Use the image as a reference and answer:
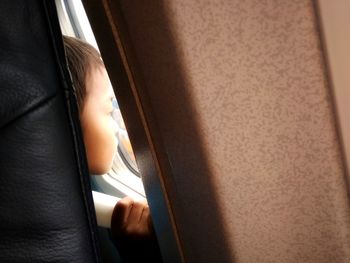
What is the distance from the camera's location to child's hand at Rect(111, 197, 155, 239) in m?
0.78

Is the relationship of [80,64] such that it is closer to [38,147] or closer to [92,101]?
[92,101]

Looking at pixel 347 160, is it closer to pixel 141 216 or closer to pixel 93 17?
pixel 93 17

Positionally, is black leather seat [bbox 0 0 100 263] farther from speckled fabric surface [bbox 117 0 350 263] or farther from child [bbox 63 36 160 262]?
child [bbox 63 36 160 262]

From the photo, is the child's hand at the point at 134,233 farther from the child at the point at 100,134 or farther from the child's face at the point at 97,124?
the child's face at the point at 97,124

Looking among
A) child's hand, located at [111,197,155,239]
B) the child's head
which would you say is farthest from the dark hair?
child's hand, located at [111,197,155,239]

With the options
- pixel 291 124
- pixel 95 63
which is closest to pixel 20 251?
pixel 291 124

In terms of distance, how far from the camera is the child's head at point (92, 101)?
0.82 metres

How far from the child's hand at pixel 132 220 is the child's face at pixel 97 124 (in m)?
0.13

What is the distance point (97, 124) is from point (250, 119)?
55cm

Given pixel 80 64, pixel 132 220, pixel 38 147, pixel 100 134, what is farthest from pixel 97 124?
pixel 38 147

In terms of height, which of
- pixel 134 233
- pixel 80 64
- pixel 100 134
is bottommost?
pixel 134 233

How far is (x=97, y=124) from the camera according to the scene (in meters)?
0.86

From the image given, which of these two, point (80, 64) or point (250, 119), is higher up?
point (80, 64)

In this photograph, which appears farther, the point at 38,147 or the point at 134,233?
the point at 134,233
